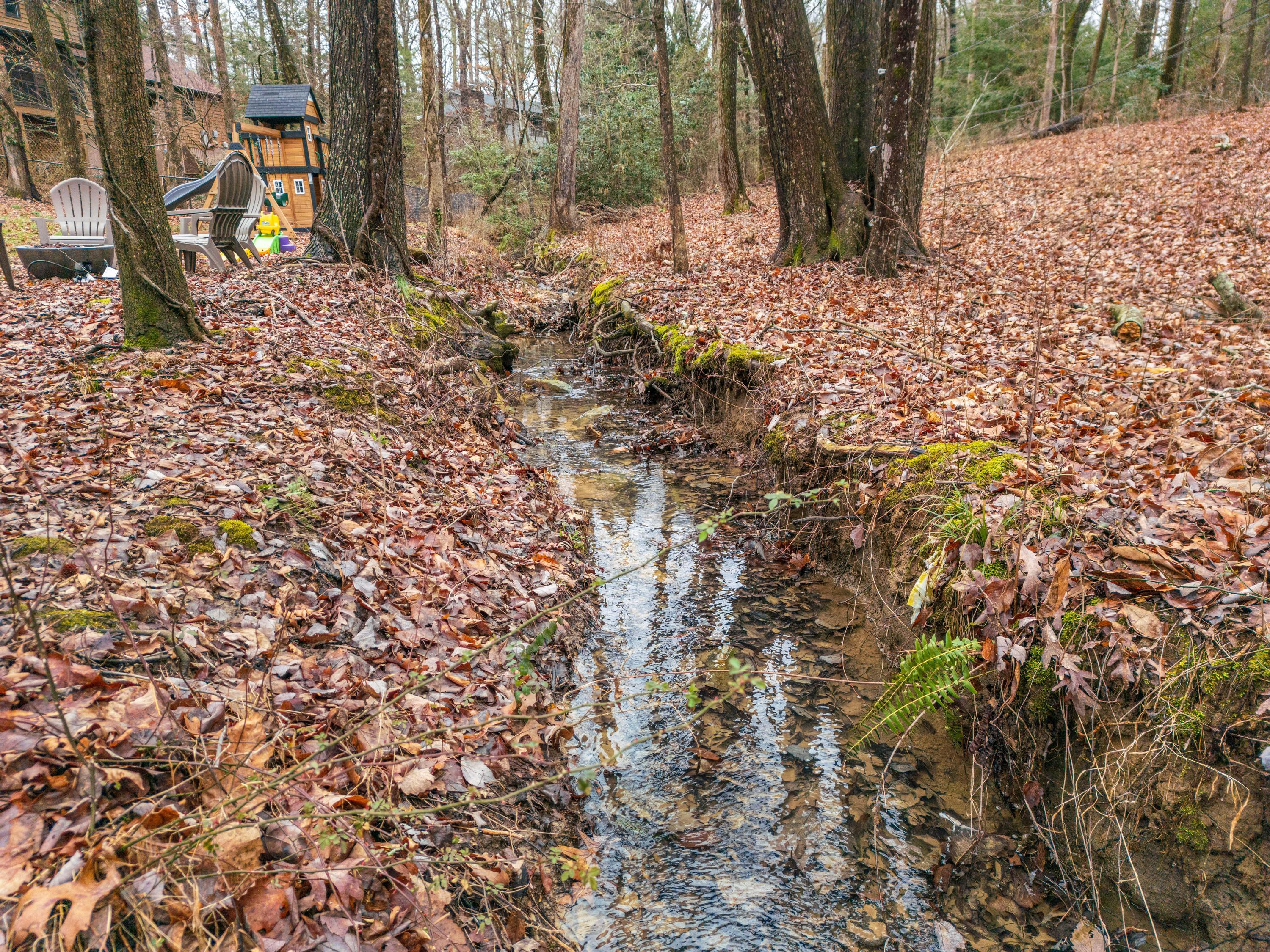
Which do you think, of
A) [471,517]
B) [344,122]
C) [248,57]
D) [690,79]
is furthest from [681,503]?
[248,57]

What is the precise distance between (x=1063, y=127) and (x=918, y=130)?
1544 centimetres

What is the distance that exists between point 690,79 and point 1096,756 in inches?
954

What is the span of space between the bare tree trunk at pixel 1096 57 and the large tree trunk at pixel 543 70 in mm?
15035

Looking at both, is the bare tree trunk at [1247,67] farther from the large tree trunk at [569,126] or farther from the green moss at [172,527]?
the green moss at [172,527]

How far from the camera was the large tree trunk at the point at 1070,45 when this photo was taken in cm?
2170

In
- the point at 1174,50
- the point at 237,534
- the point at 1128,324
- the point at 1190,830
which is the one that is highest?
the point at 1174,50

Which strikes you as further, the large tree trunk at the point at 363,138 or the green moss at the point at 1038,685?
the large tree trunk at the point at 363,138

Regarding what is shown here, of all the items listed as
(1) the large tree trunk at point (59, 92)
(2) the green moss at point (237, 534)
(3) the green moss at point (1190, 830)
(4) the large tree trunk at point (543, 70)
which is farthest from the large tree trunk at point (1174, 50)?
(1) the large tree trunk at point (59, 92)

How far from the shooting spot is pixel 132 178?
501 cm

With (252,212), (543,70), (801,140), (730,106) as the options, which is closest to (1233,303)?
(801,140)

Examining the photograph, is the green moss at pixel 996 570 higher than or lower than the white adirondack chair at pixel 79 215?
lower

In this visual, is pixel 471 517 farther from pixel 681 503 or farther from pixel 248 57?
pixel 248 57

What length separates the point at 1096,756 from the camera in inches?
106

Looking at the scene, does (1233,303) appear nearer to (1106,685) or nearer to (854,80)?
(1106,685)
